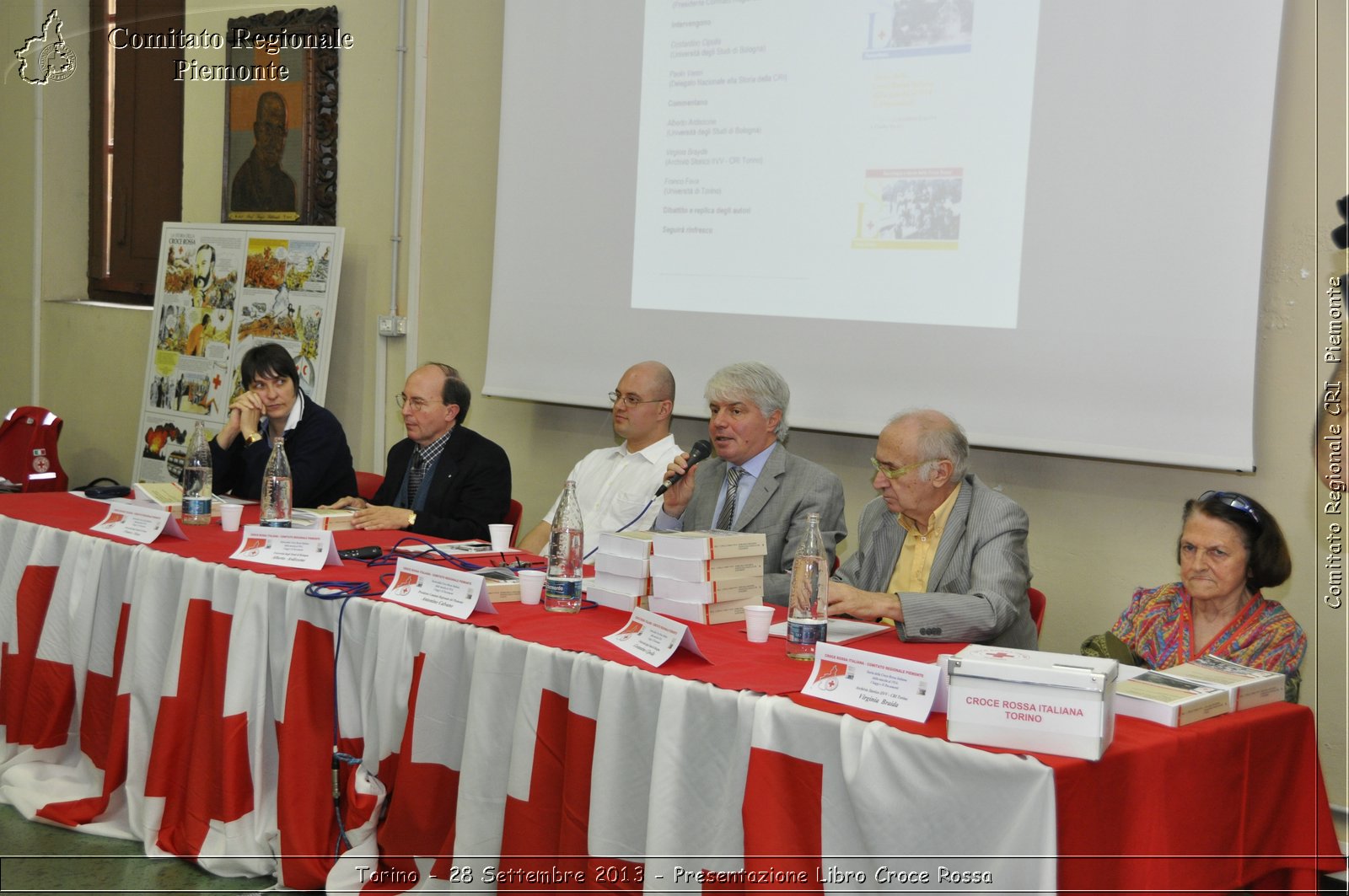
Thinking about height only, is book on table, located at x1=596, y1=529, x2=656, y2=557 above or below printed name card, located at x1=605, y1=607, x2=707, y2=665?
above

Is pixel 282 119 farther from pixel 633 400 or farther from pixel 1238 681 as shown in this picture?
pixel 1238 681

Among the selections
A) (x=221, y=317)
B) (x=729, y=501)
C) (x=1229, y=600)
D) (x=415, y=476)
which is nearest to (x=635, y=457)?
(x=729, y=501)

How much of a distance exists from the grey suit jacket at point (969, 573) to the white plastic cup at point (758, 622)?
0.27 m

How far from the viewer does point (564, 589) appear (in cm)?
257

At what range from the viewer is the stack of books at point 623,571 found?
253cm

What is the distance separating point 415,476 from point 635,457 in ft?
2.40

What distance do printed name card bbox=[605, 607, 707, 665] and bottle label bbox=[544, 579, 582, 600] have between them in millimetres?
281

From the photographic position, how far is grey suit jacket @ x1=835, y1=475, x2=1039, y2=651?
238 centimetres

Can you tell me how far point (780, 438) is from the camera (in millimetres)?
3504

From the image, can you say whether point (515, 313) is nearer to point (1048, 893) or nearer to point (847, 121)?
point (847, 121)

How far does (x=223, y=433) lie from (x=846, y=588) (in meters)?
2.51

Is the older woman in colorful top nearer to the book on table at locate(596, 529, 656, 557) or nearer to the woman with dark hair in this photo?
the book on table at locate(596, 529, 656, 557)

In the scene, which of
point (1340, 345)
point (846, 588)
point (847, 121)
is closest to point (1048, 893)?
point (846, 588)

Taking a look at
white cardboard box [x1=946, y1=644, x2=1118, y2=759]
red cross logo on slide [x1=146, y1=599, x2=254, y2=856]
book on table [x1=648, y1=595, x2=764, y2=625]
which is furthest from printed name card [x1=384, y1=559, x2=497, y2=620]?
white cardboard box [x1=946, y1=644, x2=1118, y2=759]
